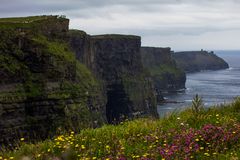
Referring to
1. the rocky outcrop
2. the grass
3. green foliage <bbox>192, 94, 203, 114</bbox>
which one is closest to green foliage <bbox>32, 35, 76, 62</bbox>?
the rocky outcrop

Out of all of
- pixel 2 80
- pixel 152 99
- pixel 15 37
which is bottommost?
pixel 152 99

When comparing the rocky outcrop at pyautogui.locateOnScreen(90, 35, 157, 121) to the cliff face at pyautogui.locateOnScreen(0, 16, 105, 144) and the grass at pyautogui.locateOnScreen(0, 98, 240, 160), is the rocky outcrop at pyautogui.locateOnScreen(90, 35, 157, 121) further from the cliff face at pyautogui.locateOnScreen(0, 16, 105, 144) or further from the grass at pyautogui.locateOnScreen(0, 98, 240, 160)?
the grass at pyautogui.locateOnScreen(0, 98, 240, 160)

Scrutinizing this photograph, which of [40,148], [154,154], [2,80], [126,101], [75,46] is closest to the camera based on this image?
[154,154]

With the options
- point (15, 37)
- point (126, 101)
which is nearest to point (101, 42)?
point (126, 101)

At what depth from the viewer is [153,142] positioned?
12500mm

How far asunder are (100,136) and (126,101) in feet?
499

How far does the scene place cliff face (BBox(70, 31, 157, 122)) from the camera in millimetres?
164875

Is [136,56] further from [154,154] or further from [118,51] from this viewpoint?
[154,154]

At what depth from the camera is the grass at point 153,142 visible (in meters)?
11.3

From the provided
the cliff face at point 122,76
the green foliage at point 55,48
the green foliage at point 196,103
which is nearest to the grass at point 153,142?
the green foliage at point 196,103

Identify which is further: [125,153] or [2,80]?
[2,80]

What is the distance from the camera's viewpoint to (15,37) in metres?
91.7

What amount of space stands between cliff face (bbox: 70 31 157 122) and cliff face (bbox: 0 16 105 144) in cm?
5705

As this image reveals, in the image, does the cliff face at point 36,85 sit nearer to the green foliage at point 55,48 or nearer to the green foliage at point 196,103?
the green foliage at point 55,48
